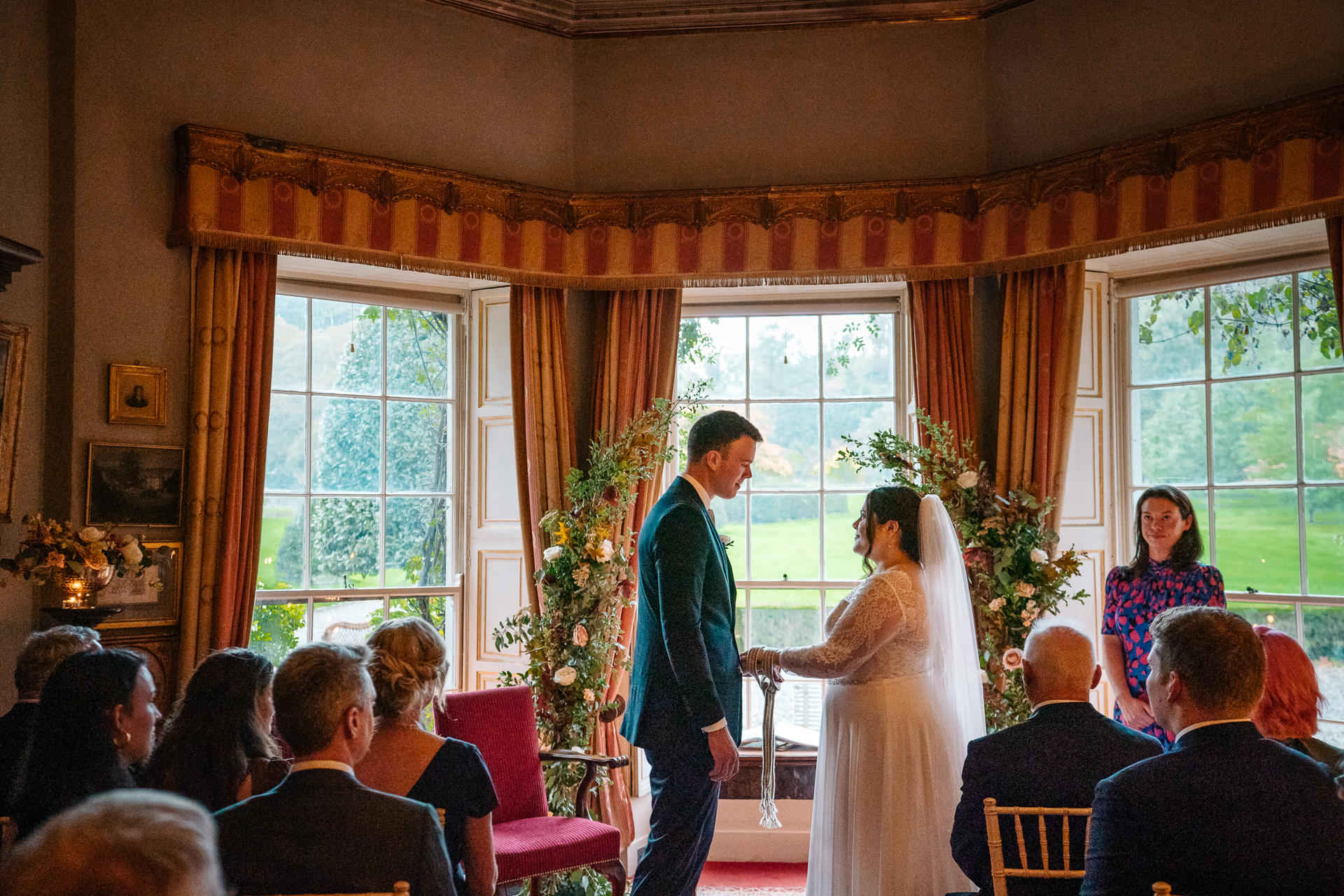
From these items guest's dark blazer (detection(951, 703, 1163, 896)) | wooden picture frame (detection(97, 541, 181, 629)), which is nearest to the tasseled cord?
guest's dark blazer (detection(951, 703, 1163, 896))

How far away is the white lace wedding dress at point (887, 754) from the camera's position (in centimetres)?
336

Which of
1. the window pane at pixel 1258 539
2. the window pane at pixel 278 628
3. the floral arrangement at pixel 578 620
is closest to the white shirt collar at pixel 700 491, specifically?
the floral arrangement at pixel 578 620

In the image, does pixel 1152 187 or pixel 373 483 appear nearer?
pixel 1152 187

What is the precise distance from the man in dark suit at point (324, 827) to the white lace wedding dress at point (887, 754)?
6.17ft

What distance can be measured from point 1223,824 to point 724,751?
1.63 m

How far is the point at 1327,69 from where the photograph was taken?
4051 millimetres

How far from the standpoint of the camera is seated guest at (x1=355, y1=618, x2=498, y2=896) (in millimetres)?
2438

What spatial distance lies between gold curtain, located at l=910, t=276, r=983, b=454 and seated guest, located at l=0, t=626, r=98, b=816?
3.72 m

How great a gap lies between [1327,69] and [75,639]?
4928 millimetres

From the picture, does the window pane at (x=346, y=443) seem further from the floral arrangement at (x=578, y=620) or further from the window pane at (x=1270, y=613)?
the window pane at (x=1270, y=613)

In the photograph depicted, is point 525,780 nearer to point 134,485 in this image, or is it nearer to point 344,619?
point 344,619

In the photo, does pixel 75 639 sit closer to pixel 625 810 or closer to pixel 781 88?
pixel 625 810

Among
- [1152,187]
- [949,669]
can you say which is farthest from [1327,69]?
[949,669]

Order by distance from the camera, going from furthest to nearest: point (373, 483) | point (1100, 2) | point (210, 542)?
point (373, 483) → point (1100, 2) → point (210, 542)
